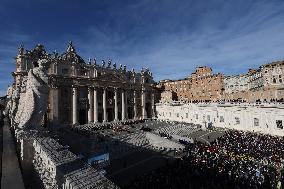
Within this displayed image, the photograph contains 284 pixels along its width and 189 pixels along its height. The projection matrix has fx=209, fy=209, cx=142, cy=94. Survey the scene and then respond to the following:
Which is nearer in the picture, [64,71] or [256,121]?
[256,121]

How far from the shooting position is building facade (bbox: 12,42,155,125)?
4531 cm

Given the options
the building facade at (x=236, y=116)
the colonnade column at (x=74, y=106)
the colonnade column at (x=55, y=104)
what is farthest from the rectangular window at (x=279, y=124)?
the colonnade column at (x=55, y=104)

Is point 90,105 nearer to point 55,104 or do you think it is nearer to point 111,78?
point 55,104

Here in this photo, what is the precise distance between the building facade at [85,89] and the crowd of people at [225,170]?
32006 mm

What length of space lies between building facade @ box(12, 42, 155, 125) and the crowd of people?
Answer: 32006 millimetres

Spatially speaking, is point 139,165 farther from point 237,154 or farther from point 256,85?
point 256,85

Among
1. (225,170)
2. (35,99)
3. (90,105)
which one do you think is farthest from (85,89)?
(35,99)

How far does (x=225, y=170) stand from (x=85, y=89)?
134 feet

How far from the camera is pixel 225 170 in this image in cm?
1858

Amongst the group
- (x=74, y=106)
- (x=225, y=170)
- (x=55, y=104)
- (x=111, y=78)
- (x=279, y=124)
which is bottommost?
(x=225, y=170)

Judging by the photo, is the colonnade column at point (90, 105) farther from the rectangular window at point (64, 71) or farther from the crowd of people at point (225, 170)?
the crowd of people at point (225, 170)

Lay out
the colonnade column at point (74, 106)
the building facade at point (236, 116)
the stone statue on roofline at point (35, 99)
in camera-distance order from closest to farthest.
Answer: the stone statue on roofline at point (35, 99), the building facade at point (236, 116), the colonnade column at point (74, 106)

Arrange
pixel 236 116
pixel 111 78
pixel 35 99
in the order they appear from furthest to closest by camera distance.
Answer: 1. pixel 111 78
2. pixel 236 116
3. pixel 35 99

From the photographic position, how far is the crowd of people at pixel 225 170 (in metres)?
16.3
